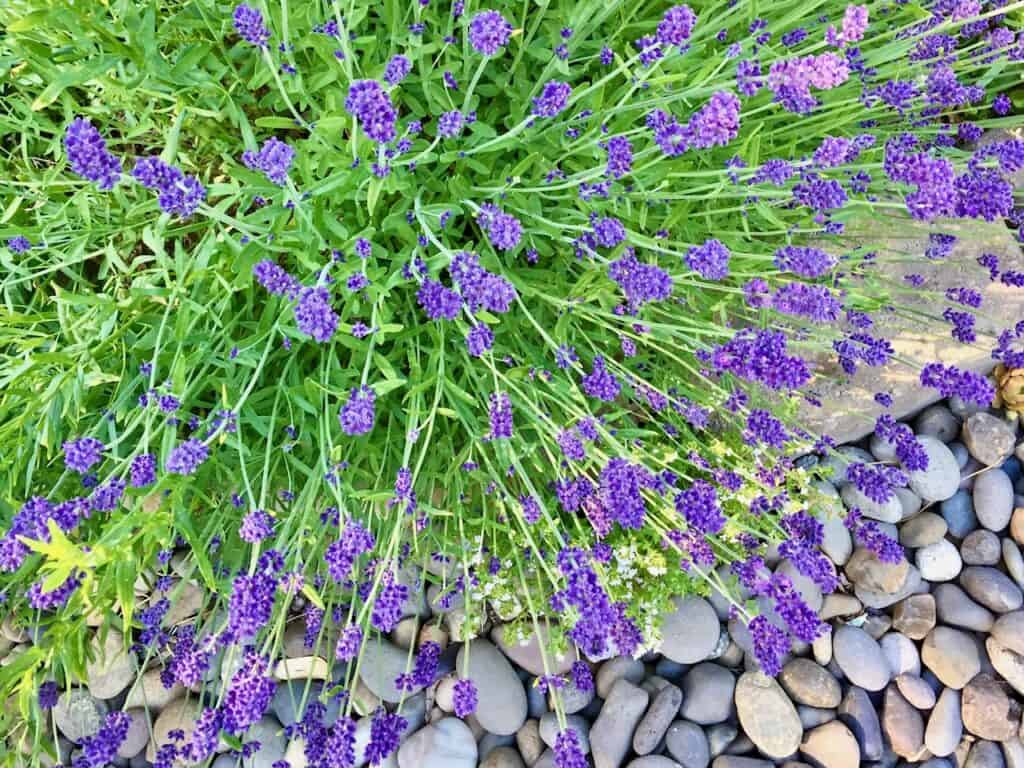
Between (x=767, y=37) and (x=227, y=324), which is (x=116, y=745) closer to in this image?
(x=227, y=324)

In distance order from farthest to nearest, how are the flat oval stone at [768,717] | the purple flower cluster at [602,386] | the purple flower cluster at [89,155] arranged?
1. the flat oval stone at [768,717]
2. the purple flower cluster at [602,386]
3. the purple flower cluster at [89,155]

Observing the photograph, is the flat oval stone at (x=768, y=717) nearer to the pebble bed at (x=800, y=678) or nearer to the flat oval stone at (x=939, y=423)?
the pebble bed at (x=800, y=678)

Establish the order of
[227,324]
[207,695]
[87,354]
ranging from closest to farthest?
[87,354]
[227,324]
[207,695]

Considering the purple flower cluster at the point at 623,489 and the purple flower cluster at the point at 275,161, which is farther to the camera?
the purple flower cluster at the point at 623,489

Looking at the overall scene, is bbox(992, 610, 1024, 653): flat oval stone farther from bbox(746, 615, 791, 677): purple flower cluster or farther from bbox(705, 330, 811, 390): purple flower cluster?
bbox(705, 330, 811, 390): purple flower cluster

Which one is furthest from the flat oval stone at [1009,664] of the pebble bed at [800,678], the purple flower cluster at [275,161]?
the purple flower cluster at [275,161]

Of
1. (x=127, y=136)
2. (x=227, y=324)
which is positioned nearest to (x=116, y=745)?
(x=227, y=324)
